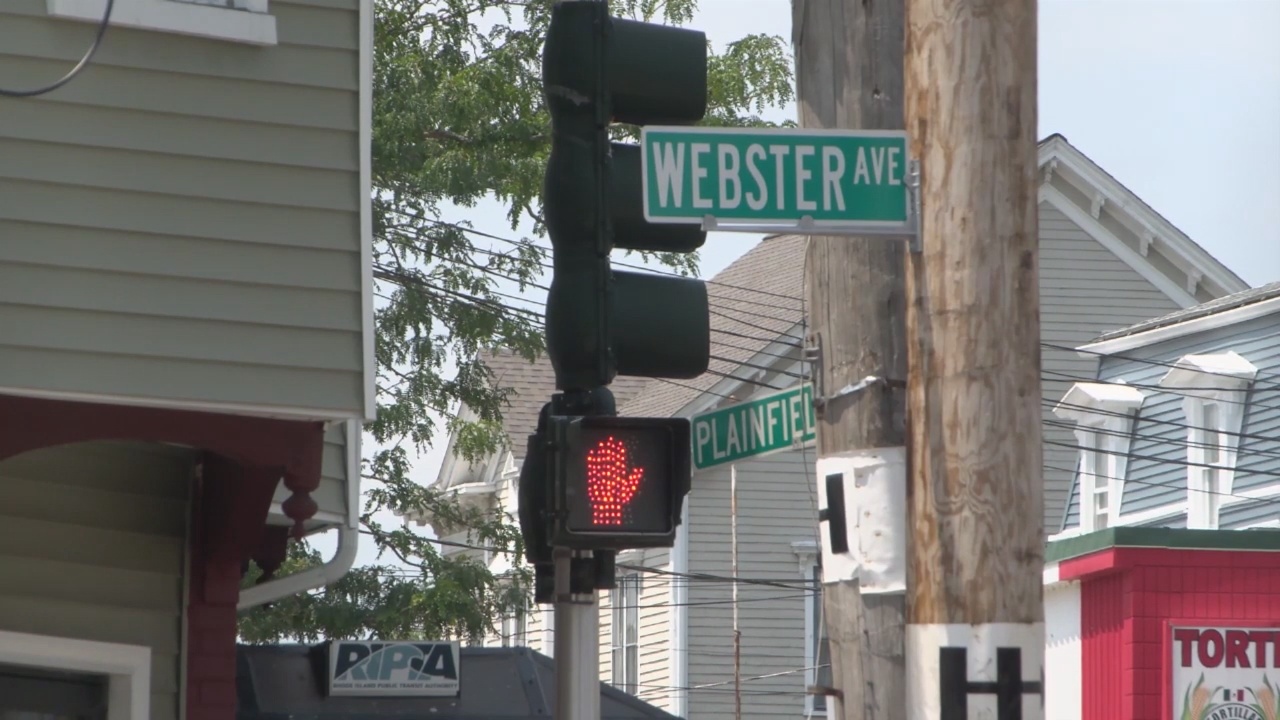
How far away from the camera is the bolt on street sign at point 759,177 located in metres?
4.61

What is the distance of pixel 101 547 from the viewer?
7.99 meters

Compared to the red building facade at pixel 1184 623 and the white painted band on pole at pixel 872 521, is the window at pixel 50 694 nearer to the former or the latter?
the white painted band on pole at pixel 872 521

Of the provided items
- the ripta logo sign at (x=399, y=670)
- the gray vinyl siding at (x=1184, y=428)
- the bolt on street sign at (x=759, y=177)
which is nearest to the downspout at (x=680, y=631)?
the gray vinyl siding at (x=1184, y=428)

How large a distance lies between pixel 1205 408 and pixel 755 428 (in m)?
17.8

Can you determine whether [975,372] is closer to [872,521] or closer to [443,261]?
[872,521]

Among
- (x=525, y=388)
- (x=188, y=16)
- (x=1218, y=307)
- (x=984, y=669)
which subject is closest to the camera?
(x=984, y=669)

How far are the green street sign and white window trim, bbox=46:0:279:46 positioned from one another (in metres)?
2.86

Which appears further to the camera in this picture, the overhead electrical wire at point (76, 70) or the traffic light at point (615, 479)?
the overhead electrical wire at point (76, 70)

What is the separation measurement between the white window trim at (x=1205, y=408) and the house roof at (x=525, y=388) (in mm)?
10438

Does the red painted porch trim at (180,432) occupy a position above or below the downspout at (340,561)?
above

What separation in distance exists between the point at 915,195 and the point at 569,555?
5.69 feet

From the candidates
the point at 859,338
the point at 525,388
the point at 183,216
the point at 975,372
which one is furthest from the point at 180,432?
the point at 525,388

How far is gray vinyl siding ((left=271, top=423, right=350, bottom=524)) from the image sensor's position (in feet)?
29.6

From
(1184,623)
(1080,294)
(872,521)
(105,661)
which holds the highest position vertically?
(1080,294)
